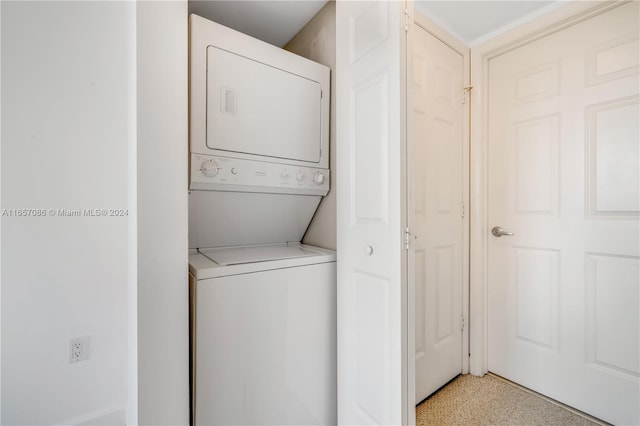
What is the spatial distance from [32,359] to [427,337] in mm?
2217

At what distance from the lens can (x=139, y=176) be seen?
1.00 metres

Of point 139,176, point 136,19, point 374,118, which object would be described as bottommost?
point 139,176

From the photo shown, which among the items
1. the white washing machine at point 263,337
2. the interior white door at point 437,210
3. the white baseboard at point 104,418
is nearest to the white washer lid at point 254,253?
the white washing machine at point 263,337

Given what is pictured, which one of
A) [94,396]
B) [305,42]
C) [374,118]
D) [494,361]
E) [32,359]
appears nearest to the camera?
[374,118]

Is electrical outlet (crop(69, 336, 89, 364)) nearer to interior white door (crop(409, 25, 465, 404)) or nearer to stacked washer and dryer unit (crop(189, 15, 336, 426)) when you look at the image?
stacked washer and dryer unit (crop(189, 15, 336, 426))

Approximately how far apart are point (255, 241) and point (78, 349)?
3.68ft

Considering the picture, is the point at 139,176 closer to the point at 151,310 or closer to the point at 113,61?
the point at 151,310

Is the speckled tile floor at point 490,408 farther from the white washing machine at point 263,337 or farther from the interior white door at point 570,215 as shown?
the white washing machine at point 263,337

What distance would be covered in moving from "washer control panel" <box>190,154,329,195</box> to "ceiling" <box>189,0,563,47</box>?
3.23ft

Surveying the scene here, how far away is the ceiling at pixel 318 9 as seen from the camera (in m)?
1.73

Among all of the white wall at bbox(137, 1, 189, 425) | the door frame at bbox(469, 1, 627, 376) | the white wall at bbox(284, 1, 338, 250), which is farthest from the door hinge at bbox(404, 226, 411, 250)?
the door frame at bbox(469, 1, 627, 376)

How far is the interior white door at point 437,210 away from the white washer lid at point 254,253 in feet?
2.44

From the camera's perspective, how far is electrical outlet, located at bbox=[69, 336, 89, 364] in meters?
1.61

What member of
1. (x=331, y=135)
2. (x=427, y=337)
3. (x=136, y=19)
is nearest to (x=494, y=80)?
(x=331, y=135)
